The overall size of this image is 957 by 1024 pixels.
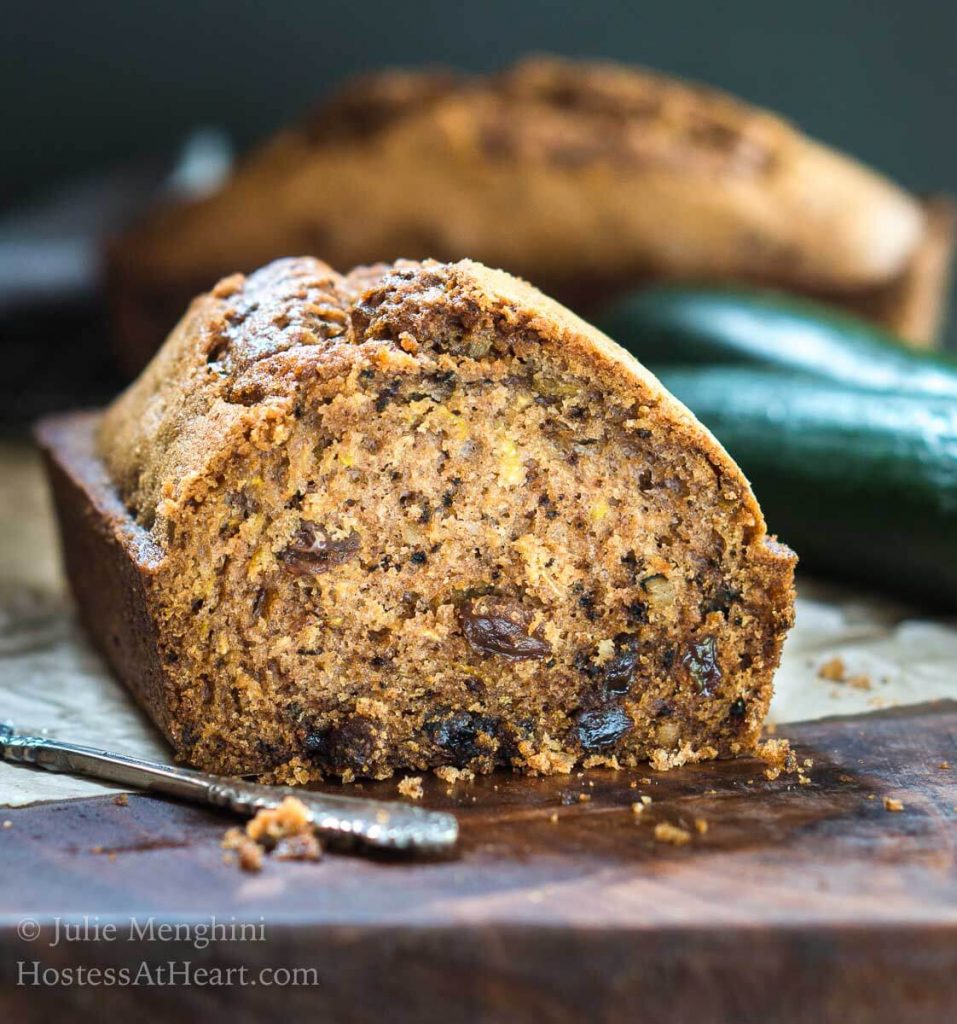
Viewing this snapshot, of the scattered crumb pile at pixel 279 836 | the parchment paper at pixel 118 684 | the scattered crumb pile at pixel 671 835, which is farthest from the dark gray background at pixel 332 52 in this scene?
the scattered crumb pile at pixel 671 835

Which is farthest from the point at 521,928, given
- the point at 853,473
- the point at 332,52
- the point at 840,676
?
the point at 332,52

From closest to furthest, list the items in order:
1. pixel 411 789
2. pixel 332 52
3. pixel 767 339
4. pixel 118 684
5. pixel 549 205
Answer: pixel 411 789 < pixel 118 684 < pixel 767 339 < pixel 549 205 < pixel 332 52

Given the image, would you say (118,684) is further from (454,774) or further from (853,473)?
(853,473)

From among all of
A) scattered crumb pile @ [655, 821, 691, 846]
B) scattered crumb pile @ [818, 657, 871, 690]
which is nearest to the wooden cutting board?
scattered crumb pile @ [655, 821, 691, 846]

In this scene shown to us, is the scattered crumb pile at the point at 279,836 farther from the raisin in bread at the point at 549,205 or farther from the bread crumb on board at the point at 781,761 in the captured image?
the raisin in bread at the point at 549,205

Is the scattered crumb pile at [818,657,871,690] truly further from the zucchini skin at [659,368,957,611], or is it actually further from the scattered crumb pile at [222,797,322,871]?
the scattered crumb pile at [222,797,322,871]

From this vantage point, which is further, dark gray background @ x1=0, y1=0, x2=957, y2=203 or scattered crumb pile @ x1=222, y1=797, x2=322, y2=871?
dark gray background @ x1=0, y1=0, x2=957, y2=203
